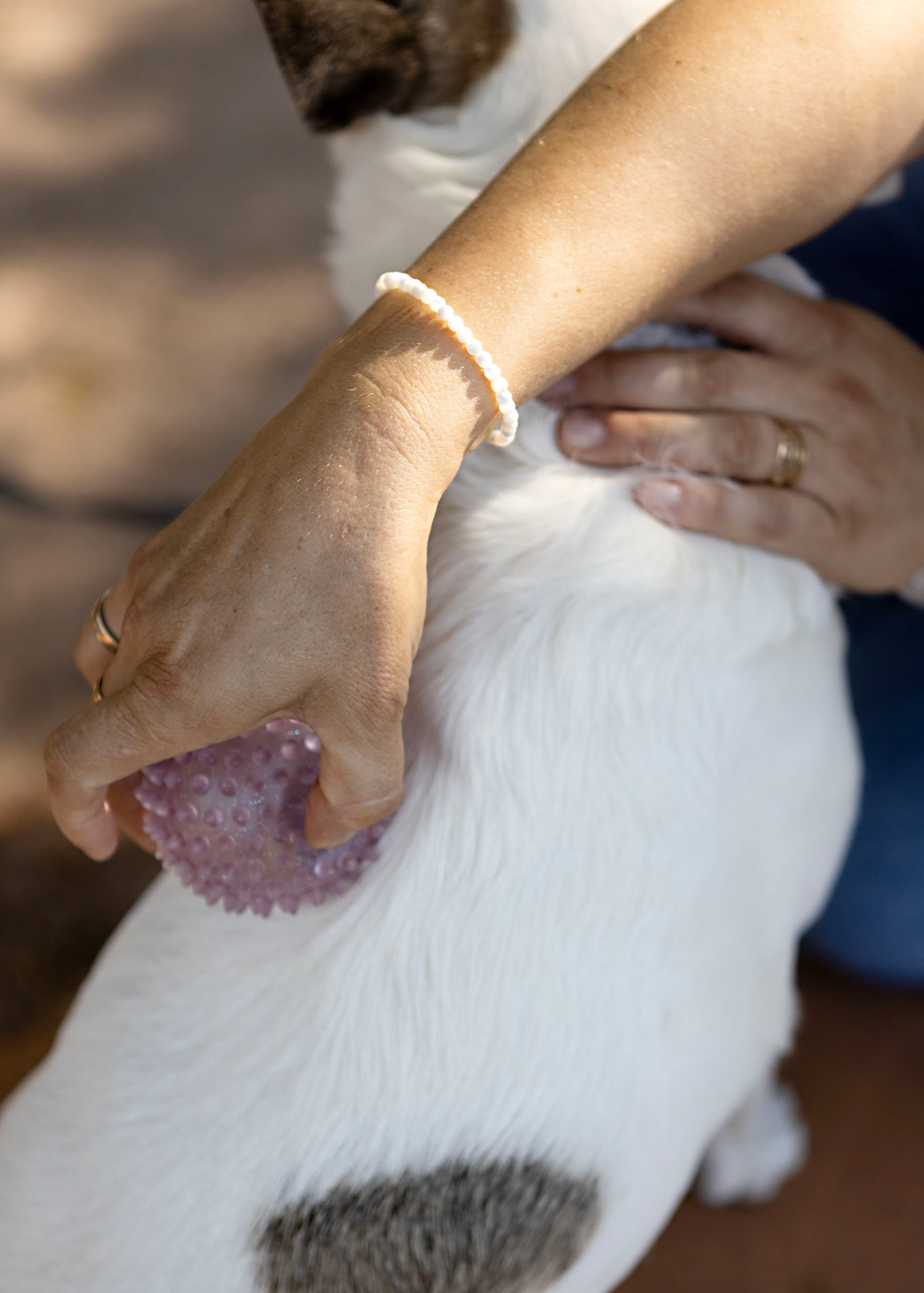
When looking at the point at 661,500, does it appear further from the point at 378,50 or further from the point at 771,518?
the point at 378,50

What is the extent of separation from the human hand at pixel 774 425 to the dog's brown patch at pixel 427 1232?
0.41 meters

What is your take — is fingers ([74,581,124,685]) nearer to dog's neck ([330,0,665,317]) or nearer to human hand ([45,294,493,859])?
human hand ([45,294,493,859])

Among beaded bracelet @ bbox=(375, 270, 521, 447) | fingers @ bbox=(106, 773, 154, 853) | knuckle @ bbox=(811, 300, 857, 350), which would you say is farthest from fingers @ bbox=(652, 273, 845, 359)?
fingers @ bbox=(106, 773, 154, 853)

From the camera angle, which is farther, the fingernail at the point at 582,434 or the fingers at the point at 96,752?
the fingernail at the point at 582,434

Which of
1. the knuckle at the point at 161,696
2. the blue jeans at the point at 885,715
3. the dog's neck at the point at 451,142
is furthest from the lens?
the blue jeans at the point at 885,715

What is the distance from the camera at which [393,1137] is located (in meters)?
0.63

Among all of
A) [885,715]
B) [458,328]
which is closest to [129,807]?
[458,328]

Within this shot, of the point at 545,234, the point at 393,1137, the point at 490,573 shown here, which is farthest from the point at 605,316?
the point at 393,1137

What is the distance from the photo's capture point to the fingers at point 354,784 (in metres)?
0.57

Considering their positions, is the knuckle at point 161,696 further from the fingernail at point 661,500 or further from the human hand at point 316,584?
the fingernail at point 661,500

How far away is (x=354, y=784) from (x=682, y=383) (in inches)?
13.6

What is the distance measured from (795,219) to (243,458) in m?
0.36

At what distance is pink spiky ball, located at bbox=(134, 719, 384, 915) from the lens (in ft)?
1.97

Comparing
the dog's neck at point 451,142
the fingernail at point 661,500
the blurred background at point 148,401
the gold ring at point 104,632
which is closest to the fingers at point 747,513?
the fingernail at point 661,500
